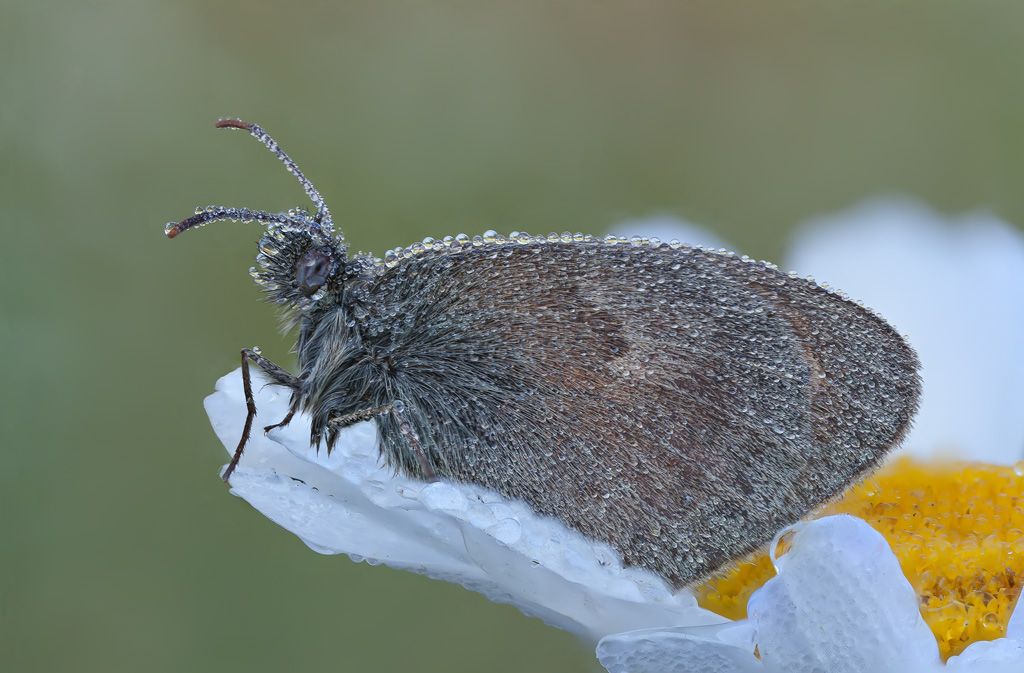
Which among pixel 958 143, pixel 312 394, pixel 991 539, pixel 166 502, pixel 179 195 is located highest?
pixel 958 143

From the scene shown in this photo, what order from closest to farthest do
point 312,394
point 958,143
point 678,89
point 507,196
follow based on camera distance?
point 312,394 → point 507,196 → point 678,89 → point 958,143

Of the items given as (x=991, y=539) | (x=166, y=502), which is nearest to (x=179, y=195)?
(x=166, y=502)

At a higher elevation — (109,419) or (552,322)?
(552,322)

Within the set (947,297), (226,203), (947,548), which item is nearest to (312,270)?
(226,203)

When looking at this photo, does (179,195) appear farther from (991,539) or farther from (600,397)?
(991,539)

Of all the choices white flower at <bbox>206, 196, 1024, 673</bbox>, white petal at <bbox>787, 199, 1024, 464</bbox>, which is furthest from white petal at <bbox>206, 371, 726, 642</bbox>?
white petal at <bbox>787, 199, 1024, 464</bbox>

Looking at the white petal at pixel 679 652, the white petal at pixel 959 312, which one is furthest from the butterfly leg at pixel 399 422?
the white petal at pixel 959 312

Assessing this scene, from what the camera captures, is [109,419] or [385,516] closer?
[385,516]
